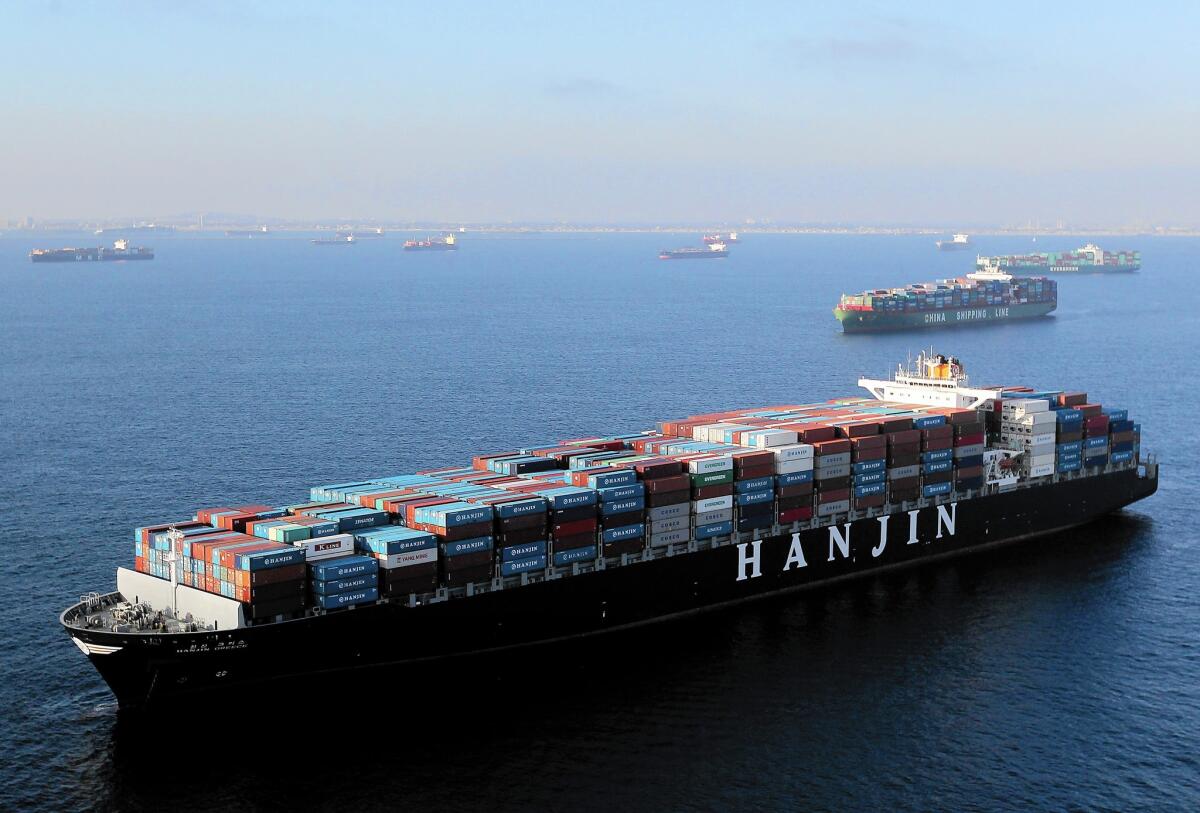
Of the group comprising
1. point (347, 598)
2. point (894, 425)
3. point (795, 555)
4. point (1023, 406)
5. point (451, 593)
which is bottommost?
point (795, 555)

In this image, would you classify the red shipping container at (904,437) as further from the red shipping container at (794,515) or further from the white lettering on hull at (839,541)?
the red shipping container at (794,515)

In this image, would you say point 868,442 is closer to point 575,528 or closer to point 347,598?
point 575,528

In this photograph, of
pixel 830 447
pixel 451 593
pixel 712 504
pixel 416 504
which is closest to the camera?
pixel 451 593

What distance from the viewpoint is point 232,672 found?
42000 millimetres

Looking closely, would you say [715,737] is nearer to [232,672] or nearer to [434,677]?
[434,677]

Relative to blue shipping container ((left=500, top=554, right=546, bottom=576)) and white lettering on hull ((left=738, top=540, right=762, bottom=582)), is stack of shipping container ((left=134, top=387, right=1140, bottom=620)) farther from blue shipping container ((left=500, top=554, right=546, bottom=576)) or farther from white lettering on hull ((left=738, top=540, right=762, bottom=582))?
white lettering on hull ((left=738, top=540, right=762, bottom=582))

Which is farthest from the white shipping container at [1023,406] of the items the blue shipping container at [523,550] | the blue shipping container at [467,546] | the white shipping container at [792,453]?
the blue shipping container at [467,546]

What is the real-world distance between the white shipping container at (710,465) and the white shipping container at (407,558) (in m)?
12.4

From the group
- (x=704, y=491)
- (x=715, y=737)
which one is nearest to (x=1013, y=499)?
(x=704, y=491)

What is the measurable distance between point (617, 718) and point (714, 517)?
12.9 metres

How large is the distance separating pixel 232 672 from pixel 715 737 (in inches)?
622

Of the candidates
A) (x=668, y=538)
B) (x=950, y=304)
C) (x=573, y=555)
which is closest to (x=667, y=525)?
(x=668, y=538)

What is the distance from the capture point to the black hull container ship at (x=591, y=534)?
42.5 metres

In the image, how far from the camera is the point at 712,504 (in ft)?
174
